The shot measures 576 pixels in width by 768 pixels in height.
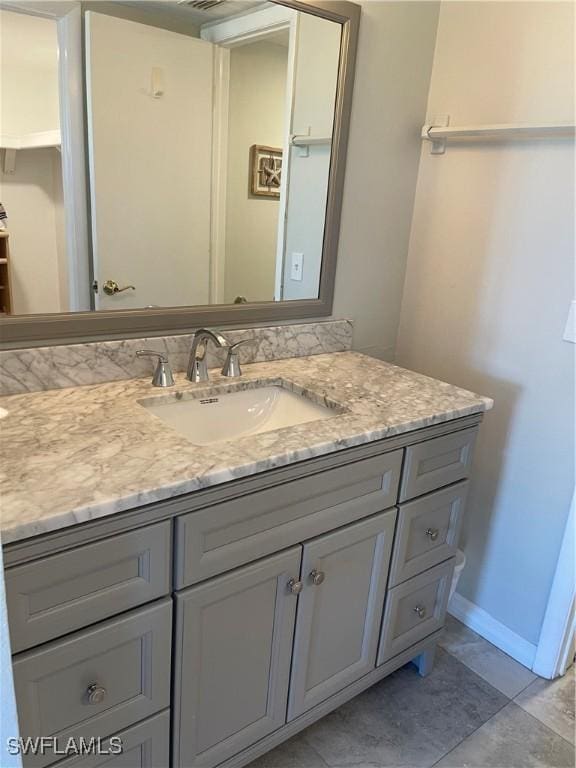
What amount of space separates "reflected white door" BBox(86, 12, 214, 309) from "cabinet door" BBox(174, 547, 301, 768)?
2.44 feet

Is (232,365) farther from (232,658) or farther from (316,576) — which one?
(232,658)

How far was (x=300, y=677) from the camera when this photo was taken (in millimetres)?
1418

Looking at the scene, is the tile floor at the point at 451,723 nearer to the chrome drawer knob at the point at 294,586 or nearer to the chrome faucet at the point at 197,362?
the chrome drawer knob at the point at 294,586

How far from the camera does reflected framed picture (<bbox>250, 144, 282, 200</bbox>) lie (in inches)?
64.3

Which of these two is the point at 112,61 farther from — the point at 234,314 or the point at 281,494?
the point at 281,494

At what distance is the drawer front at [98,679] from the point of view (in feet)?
3.15

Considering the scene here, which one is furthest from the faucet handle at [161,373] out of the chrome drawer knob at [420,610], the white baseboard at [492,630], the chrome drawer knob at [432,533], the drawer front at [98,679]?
the white baseboard at [492,630]

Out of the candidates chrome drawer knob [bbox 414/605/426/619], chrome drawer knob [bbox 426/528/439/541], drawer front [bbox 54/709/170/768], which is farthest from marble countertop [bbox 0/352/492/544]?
chrome drawer knob [bbox 414/605/426/619]

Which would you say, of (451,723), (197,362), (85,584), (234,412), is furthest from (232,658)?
(451,723)

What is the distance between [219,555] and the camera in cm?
113

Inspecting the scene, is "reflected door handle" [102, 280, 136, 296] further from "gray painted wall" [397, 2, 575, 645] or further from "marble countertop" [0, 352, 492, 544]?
"gray painted wall" [397, 2, 575, 645]

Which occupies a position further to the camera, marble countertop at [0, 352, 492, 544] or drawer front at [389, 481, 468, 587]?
drawer front at [389, 481, 468, 587]

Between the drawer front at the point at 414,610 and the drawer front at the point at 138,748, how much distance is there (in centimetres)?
65

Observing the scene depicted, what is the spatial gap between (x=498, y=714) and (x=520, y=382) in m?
0.97
